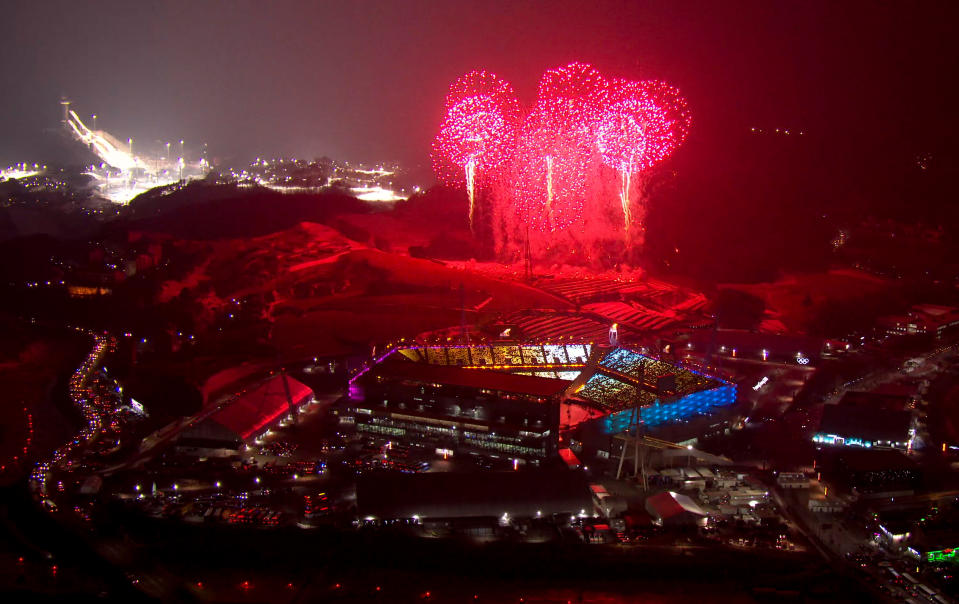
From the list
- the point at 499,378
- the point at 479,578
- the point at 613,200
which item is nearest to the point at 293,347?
the point at 499,378

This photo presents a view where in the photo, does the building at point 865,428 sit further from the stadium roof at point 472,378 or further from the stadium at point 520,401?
the stadium roof at point 472,378

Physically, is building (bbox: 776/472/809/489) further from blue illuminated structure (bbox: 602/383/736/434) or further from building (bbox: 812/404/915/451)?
blue illuminated structure (bbox: 602/383/736/434)

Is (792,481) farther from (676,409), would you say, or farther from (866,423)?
(866,423)

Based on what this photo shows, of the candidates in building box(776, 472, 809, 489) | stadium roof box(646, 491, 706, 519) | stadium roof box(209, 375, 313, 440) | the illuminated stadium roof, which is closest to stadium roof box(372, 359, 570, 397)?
the illuminated stadium roof

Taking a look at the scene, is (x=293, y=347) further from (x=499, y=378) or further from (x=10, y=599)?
(x=10, y=599)

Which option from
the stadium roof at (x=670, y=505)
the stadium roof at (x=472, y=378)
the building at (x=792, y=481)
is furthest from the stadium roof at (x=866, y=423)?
the stadium roof at (x=472, y=378)

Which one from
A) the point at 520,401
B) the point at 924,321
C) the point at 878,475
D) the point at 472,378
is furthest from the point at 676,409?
the point at 924,321
